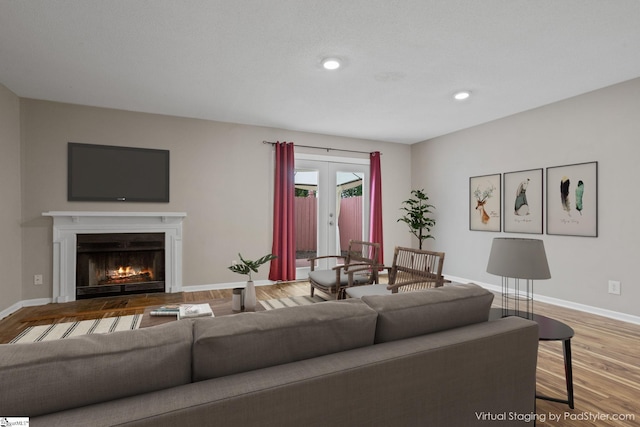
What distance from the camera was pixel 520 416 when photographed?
4.77 ft

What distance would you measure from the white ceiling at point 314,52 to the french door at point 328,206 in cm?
157

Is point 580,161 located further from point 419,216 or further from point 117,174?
point 117,174

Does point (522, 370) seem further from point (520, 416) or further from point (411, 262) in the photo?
point (411, 262)

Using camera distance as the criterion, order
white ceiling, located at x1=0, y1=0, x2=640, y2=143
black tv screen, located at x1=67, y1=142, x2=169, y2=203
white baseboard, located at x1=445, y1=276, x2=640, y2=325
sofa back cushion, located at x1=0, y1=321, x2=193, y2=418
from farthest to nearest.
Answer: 1. black tv screen, located at x1=67, y1=142, x2=169, y2=203
2. white baseboard, located at x1=445, y1=276, x2=640, y2=325
3. white ceiling, located at x1=0, y1=0, x2=640, y2=143
4. sofa back cushion, located at x1=0, y1=321, x2=193, y2=418

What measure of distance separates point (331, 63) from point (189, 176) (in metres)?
2.84

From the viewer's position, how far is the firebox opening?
14.3 feet

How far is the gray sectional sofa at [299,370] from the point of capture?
0.85 metres

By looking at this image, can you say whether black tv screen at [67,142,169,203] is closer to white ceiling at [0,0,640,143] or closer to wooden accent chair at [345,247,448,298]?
white ceiling at [0,0,640,143]

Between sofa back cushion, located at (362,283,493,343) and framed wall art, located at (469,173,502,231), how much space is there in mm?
3856

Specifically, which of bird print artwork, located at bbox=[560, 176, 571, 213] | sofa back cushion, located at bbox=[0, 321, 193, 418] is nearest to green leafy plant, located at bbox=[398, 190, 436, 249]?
bird print artwork, located at bbox=[560, 176, 571, 213]

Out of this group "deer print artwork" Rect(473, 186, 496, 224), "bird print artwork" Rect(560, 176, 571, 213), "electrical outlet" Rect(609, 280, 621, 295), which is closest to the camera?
"electrical outlet" Rect(609, 280, 621, 295)

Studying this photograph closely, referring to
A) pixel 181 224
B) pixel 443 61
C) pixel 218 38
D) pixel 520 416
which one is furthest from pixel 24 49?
pixel 520 416

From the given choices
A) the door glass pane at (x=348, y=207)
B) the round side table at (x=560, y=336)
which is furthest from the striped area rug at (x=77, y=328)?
the door glass pane at (x=348, y=207)

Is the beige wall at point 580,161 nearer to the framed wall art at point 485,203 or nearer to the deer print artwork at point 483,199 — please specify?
the framed wall art at point 485,203
